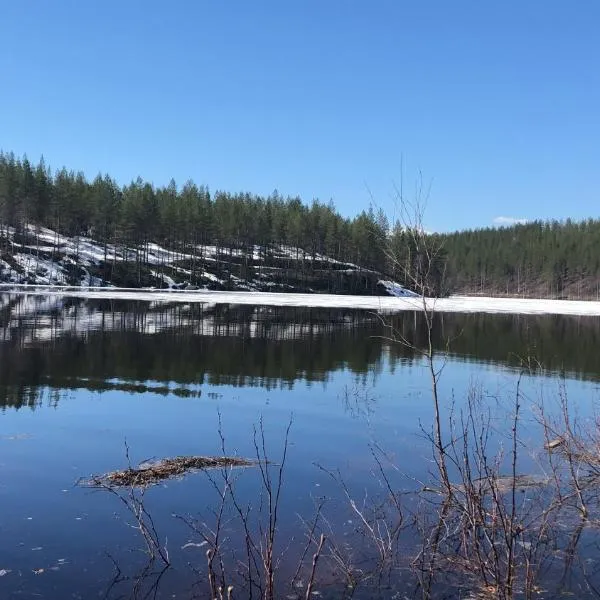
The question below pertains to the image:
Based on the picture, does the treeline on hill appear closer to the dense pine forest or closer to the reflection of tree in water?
the dense pine forest

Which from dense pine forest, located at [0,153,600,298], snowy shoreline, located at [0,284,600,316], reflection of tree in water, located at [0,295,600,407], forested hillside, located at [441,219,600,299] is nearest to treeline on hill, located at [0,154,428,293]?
dense pine forest, located at [0,153,600,298]

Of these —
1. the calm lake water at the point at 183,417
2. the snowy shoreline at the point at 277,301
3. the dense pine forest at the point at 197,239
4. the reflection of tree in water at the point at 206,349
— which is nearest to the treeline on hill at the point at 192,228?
the dense pine forest at the point at 197,239

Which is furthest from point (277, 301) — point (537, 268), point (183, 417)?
point (537, 268)

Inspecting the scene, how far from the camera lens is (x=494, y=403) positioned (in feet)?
61.6

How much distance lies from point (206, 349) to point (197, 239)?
10555 centimetres

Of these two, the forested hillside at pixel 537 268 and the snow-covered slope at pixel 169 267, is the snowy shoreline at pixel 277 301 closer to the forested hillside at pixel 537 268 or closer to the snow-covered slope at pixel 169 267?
the snow-covered slope at pixel 169 267

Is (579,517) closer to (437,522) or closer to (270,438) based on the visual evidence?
(437,522)

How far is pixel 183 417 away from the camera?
16.1 metres

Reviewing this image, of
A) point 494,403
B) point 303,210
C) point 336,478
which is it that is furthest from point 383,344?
point 303,210

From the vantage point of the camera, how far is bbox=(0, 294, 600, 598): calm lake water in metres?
8.20

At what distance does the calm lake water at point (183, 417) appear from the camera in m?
8.20

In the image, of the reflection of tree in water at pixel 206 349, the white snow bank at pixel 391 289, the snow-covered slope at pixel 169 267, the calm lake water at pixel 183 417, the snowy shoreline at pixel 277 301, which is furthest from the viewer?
the white snow bank at pixel 391 289

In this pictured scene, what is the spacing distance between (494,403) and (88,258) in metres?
97.5

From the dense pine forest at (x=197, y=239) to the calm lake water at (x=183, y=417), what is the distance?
6710 centimetres
